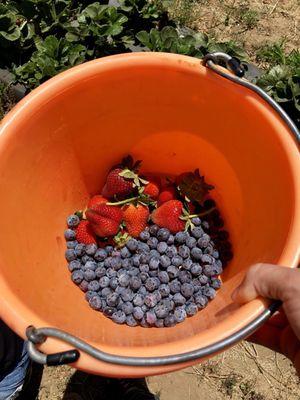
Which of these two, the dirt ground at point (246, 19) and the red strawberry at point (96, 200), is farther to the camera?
the dirt ground at point (246, 19)

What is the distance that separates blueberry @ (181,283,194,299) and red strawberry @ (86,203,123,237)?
25 cm

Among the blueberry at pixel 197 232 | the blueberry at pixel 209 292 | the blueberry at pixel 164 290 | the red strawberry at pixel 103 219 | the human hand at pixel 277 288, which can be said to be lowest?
the blueberry at pixel 209 292

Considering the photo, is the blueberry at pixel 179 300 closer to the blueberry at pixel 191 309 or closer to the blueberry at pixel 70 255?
the blueberry at pixel 191 309

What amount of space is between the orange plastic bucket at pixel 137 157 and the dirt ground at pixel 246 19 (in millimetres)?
1001

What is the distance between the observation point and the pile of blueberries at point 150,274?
124cm

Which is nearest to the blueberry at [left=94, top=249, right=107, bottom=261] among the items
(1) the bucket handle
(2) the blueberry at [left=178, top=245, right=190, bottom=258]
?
(2) the blueberry at [left=178, top=245, right=190, bottom=258]

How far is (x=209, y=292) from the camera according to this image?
1.27 meters

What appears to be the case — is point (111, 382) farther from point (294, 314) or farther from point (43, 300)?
point (294, 314)

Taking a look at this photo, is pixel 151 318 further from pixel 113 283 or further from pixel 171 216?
pixel 171 216

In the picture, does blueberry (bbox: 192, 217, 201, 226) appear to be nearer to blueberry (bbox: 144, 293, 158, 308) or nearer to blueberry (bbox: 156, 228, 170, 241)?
blueberry (bbox: 156, 228, 170, 241)

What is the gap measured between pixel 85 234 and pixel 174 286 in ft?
0.97

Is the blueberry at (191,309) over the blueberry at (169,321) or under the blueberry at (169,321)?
under

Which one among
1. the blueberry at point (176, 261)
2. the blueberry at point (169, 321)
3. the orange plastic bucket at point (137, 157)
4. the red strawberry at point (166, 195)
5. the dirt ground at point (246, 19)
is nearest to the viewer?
the orange plastic bucket at point (137, 157)

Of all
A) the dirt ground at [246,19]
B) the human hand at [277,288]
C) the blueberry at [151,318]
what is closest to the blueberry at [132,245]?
the blueberry at [151,318]
